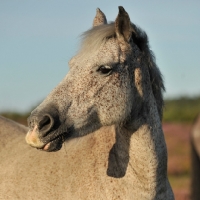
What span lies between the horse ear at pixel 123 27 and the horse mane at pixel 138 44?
0.22 feet

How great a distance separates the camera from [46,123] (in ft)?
16.3

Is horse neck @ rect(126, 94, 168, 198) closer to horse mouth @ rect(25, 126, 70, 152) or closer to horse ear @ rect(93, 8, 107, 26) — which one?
horse mouth @ rect(25, 126, 70, 152)

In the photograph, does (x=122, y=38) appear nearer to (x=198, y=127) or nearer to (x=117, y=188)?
(x=117, y=188)

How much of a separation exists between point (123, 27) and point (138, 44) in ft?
1.04

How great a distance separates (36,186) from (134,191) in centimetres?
112

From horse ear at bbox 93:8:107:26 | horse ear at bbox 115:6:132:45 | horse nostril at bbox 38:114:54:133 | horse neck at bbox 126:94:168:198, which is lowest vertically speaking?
horse neck at bbox 126:94:168:198

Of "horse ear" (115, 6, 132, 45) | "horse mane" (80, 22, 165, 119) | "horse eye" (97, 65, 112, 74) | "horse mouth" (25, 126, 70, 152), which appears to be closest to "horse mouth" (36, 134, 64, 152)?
"horse mouth" (25, 126, 70, 152)

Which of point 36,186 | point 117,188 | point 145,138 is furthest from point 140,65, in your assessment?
point 36,186

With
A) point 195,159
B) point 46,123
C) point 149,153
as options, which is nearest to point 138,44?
point 149,153

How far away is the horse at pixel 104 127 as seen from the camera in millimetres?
5184

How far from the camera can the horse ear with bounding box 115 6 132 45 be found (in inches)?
217

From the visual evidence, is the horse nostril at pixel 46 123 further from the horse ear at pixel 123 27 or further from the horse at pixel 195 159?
the horse at pixel 195 159

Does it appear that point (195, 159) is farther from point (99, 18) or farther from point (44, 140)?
point (99, 18)

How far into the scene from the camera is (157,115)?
223 inches
